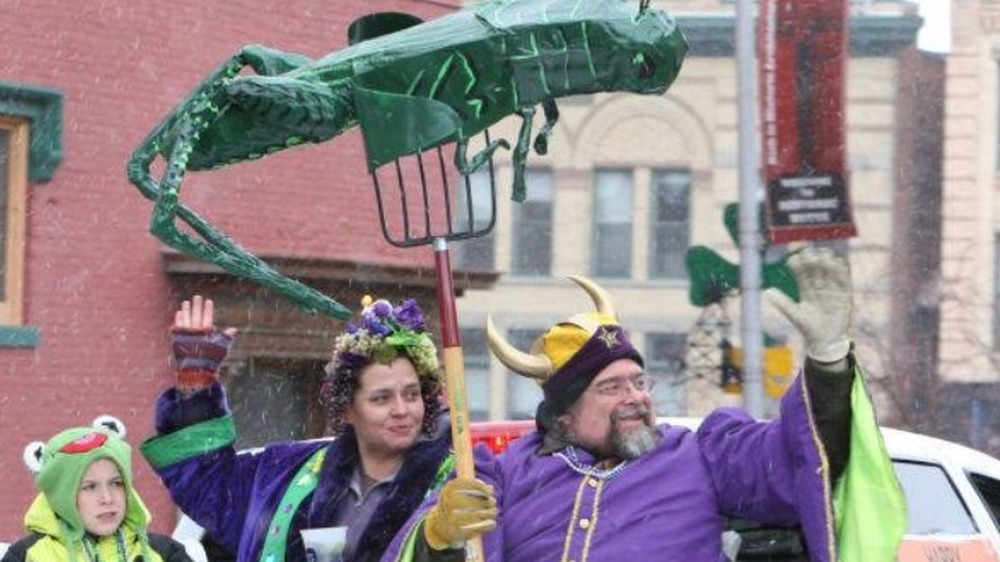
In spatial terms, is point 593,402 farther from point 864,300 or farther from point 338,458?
point 864,300

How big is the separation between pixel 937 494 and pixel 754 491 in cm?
310

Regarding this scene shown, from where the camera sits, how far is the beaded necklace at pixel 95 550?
633 cm

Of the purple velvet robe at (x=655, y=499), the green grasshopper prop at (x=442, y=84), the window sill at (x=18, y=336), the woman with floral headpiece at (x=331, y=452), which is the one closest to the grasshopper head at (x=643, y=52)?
the green grasshopper prop at (x=442, y=84)

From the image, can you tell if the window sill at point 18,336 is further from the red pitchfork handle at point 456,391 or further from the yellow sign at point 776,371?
the red pitchfork handle at point 456,391

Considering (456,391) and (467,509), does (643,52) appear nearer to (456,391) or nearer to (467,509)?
(456,391)

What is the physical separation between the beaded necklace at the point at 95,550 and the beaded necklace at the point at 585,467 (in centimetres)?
177

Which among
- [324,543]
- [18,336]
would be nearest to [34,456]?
[324,543]

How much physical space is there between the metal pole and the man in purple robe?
1132 centimetres

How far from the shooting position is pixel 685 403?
31.9 metres

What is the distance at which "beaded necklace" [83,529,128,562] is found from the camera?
249 inches

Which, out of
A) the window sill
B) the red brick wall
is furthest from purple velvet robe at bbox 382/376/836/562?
the red brick wall

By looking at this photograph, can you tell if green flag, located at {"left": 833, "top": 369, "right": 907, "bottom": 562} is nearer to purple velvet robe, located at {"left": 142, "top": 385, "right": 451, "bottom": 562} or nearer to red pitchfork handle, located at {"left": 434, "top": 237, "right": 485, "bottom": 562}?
red pitchfork handle, located at {"left": 434, "top": 237, "right": 485, "bottom": 562}

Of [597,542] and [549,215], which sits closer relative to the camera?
[597,542]

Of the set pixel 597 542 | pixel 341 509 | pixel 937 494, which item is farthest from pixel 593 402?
pixel 937 494
